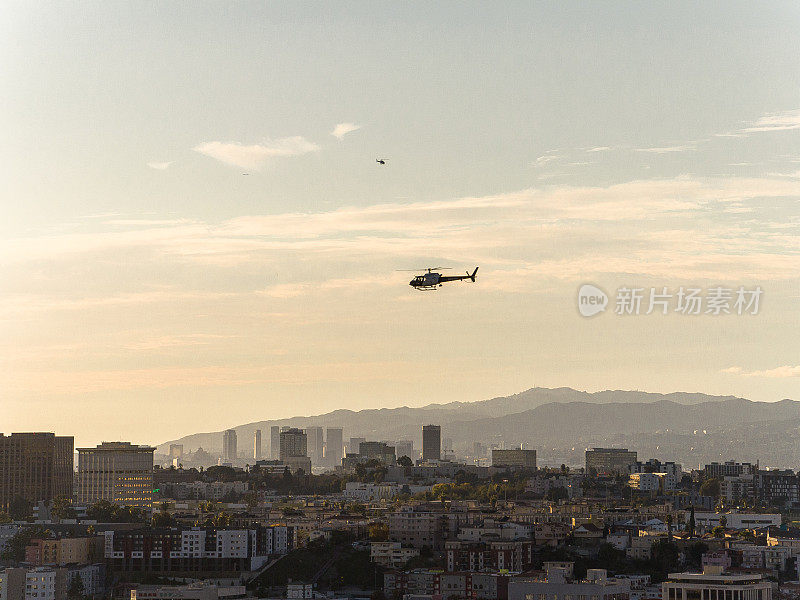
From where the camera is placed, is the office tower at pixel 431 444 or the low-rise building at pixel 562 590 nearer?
the low-rise building at pixel 562 590

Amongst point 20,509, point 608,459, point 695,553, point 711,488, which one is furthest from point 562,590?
point 608,459

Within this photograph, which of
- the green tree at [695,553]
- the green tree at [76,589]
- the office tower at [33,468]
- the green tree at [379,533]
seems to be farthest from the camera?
the office tower at [33,468]

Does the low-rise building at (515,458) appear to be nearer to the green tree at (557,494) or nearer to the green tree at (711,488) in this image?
the green tree at (711,488)

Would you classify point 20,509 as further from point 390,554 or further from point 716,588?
point 716,588

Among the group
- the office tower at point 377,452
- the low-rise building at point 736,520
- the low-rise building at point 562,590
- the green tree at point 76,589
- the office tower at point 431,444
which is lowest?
the green tree at point 76,589

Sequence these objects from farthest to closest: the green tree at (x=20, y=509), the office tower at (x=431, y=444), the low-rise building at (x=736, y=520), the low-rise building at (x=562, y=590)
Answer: the office tower at (x=431, y=444)
the green tree at (x=20, y=509)
the low-rise building at (x=736, y=520)
the low-rise building at (x=562, y=590)

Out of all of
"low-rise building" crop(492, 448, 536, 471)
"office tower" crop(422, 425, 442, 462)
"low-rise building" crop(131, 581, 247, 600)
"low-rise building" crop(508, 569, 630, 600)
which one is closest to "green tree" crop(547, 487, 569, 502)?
"low-rise building" crop(131, 581, 247, 600)

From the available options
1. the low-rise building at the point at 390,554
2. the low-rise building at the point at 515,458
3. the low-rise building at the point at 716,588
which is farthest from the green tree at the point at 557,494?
the low-rise building at the point at 716,588

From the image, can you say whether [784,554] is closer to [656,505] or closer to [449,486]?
[656,505]
